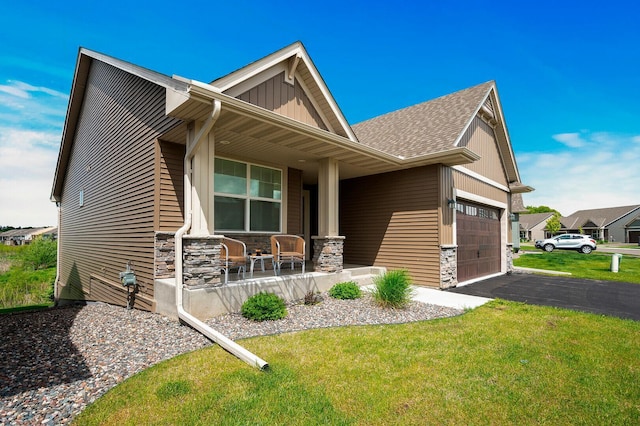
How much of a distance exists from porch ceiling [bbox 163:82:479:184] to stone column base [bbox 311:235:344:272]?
6.19 ft

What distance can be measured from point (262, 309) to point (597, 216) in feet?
201

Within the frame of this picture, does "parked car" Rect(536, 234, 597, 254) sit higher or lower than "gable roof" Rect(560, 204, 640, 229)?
lower

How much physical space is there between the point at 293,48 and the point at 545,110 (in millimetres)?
16739

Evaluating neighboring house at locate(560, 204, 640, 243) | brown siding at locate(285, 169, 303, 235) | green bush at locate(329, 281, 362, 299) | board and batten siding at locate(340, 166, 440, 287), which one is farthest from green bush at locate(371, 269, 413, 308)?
neighboring house at locate(560, 204, 640, 243)

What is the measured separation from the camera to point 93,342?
14.3 feet

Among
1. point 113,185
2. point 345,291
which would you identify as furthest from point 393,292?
point 113,185

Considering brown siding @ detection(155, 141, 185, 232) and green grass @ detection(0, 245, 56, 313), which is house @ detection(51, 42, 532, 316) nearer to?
brown siding @ detection(155, 141, 185, 232)

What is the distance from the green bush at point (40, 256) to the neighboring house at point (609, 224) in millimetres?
61869

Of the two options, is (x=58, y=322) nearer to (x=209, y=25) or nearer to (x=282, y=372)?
(x=282, y=372)

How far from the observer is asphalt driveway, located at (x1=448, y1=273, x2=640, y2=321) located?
6340 millimetres

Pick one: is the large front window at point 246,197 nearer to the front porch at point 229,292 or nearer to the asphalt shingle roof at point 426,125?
the front porch at point 229,292

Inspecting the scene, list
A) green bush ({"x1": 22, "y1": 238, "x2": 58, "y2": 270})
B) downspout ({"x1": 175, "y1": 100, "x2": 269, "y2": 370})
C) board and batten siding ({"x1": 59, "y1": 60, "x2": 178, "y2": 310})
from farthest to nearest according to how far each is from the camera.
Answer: green bush ({"x1": 22, "y1": 238, "x2": 58, "y2": 270})
board and batten siding ({"x1": 59, "y1": 60, "x2": 178, "y2": 310})
downspout ({"x1": 175, "y1": 100, "x2": 269, "y2": 370})

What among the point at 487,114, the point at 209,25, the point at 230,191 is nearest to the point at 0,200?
the point at 209,25

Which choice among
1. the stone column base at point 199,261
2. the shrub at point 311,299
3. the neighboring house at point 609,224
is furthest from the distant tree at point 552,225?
the stone column base at point 199,261
